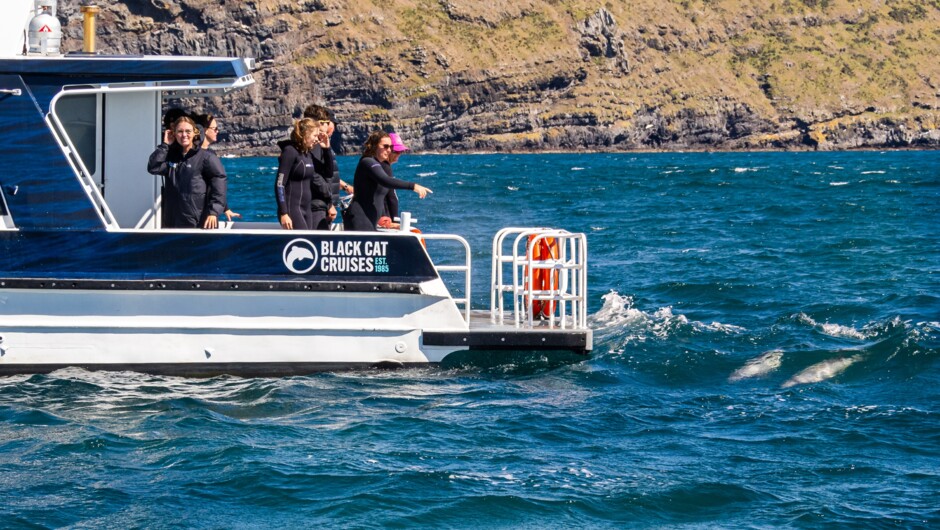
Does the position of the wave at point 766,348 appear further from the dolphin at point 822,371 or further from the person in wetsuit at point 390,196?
the person in wetsuit at point 390,196

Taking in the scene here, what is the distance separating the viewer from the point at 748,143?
7288 inches

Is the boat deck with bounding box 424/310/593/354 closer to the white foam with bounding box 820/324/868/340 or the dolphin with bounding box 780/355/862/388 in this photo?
the dolphin with bounding box 780/355/862/388

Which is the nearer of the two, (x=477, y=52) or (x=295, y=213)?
(x=295, y=213)

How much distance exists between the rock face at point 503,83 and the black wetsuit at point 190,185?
147 m

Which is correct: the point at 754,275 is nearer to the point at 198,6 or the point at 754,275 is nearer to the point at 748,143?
the point at 198,6

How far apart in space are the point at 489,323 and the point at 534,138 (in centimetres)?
16402

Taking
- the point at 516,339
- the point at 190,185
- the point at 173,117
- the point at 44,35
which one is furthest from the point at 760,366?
the point at 44,35

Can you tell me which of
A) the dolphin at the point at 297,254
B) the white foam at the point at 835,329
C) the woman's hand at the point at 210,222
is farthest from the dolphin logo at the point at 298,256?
the white foam at the point at 835,329

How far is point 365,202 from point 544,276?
1717 millimetres

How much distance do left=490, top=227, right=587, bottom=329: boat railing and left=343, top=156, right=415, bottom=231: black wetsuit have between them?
1122 millimetres

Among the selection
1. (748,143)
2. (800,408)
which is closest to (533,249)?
(800,408)

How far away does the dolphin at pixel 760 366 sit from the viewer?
1206 cm

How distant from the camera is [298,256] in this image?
1053cm

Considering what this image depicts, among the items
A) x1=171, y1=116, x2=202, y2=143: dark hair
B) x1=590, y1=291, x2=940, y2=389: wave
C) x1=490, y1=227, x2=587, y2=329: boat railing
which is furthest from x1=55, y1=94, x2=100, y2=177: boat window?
x1=590, y1=291, x2=940, y2=389: wave
